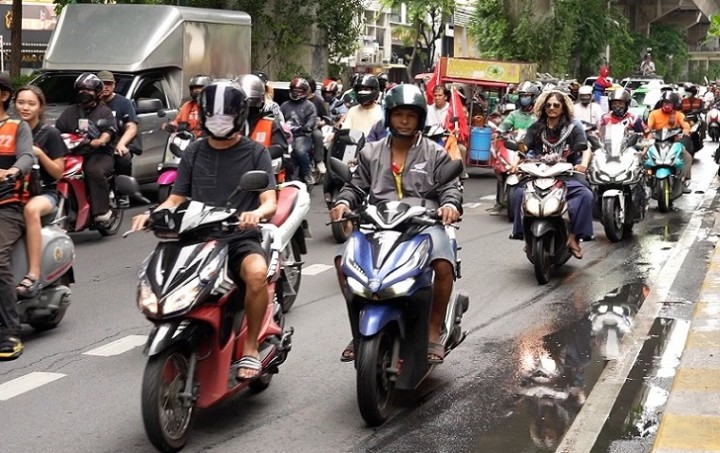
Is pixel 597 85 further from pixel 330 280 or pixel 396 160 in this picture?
pixel 396 160

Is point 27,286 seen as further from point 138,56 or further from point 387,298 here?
point 138,56

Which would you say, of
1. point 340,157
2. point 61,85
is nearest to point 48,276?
point 340,157

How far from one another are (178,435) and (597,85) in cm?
1835

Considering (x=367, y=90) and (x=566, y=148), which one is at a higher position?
(x=367, y=90)

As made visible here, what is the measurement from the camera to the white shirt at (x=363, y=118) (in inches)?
539

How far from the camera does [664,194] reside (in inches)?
639

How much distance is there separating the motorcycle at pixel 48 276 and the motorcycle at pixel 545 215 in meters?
4.14

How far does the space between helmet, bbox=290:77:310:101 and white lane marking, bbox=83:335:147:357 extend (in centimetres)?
708

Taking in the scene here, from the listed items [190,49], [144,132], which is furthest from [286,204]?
[190,49]

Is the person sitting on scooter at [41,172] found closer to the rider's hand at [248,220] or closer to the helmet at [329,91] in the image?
the rider's hand at [248,220]

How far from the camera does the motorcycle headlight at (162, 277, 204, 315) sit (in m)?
5.64

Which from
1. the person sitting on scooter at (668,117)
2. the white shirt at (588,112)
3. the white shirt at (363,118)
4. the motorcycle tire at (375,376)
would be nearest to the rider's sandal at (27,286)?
the motorcycle tire at (375,376)

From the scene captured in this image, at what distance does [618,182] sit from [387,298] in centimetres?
802

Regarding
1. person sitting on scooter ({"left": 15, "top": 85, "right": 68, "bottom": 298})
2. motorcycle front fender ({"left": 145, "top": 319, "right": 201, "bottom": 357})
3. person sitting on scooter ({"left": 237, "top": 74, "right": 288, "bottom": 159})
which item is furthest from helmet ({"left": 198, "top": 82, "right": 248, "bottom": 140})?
person sitting on scooter ({"left": 237, "top": 74, "right": 288, "bottom": 159})
